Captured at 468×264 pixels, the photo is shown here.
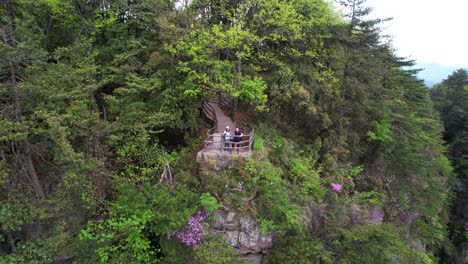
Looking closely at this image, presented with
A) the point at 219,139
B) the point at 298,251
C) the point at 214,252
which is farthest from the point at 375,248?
the point at 219,139

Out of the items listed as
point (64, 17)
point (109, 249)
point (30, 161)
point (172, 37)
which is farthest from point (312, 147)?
point (64, 17)

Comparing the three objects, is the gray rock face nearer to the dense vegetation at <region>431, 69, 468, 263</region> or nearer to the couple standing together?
the couple standing together

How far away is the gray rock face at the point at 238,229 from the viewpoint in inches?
516

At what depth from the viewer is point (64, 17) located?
1773 cm

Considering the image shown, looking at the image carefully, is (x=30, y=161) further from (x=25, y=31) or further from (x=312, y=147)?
(x=312, y=147)

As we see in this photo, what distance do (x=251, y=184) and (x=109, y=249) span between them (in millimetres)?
6928

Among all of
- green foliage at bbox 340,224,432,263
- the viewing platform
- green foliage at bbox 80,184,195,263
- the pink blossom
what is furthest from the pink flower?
green foliage at bbox 80,184,195,263

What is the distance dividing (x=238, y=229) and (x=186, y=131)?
253 inches

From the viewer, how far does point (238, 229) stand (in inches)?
519

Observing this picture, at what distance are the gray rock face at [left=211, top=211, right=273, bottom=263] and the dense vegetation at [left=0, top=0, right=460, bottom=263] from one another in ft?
1.46

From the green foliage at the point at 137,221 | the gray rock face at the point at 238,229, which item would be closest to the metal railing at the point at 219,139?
the green foliage at the point at 137,221

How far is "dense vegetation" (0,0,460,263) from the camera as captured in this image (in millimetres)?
11883

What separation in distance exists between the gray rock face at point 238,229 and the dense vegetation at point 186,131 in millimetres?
446

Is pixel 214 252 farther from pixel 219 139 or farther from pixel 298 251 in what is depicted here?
pixel 219 139
